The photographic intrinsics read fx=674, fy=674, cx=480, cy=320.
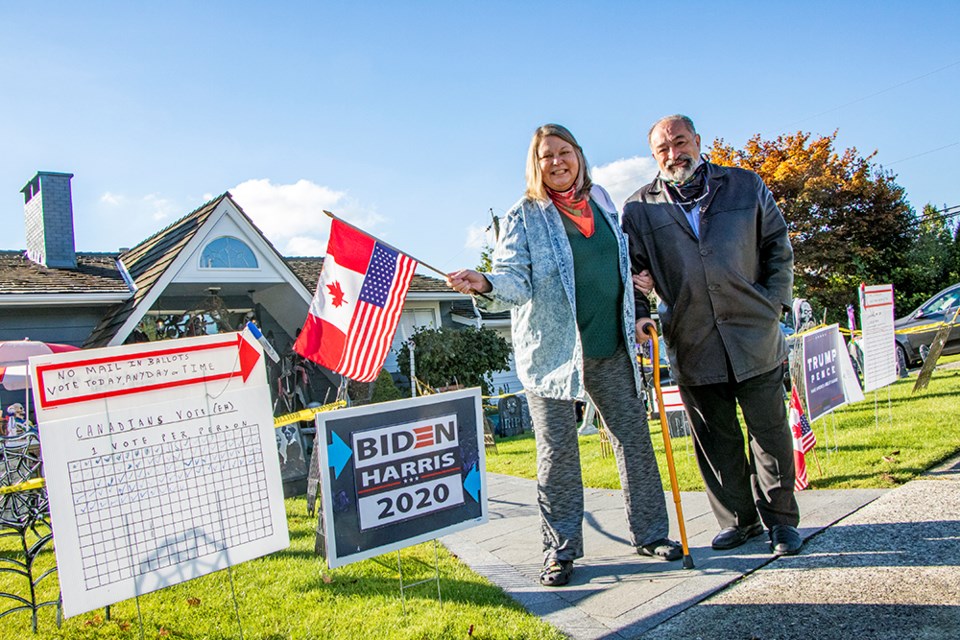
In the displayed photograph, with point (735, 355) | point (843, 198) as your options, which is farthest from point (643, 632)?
point (843, 198)

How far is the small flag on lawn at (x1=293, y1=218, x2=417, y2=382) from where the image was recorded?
4977mm

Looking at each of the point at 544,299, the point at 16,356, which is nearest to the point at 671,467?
the point at 544,299

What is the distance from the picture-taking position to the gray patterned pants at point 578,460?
3.45m

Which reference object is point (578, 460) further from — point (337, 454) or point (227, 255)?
point (227, 255)

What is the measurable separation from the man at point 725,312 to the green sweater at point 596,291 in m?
0.28

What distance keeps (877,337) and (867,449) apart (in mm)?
1970

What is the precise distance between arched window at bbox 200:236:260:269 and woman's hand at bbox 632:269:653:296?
8.93 m

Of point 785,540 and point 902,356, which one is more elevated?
point 785,540

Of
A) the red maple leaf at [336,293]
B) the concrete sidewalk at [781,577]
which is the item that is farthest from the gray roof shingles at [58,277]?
the concrete sidewalk at [781,577]

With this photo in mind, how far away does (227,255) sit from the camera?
443 inches

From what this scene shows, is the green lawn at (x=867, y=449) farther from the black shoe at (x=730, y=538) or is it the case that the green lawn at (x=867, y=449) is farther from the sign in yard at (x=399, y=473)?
the sign in yard at (x=399, y=473)

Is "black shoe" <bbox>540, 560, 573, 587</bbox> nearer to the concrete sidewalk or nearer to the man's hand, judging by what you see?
the concrete sidewalk

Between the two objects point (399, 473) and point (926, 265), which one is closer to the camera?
point (399, 473)

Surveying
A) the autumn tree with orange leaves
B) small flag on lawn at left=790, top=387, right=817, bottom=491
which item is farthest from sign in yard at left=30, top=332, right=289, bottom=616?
the autumn tree with orange leaves
